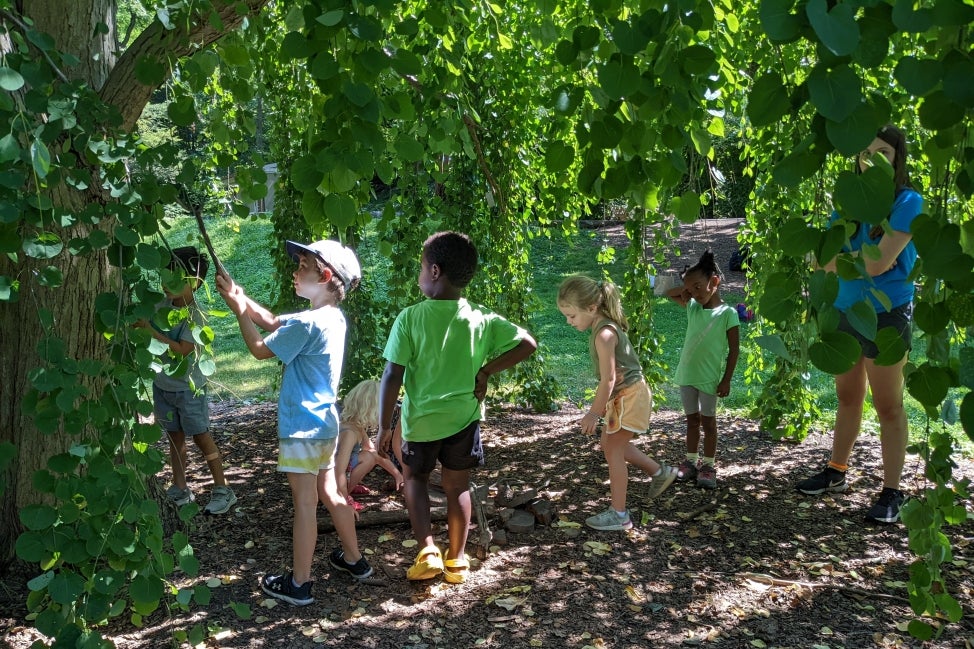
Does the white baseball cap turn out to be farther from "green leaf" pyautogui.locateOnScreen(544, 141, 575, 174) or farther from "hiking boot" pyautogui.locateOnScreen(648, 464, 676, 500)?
"hiking boot" pyautogui.locateOnScreen(648, 464, 676, 500)

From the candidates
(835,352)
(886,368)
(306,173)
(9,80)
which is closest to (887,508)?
(886,368)

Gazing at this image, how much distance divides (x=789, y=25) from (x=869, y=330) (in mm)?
422

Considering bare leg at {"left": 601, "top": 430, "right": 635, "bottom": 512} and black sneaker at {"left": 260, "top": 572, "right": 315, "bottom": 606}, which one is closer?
black sneaker at {"left": 260, "top": 572, "right": 315, "bottom": 606}

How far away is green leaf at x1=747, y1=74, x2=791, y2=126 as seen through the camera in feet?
4.03

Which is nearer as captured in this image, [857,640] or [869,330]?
[869,330]

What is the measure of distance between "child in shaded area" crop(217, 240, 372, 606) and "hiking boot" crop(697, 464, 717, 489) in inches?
72.1

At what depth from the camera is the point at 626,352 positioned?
12.1ft

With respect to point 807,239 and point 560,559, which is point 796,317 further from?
point 807,239

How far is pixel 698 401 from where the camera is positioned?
4.19 m

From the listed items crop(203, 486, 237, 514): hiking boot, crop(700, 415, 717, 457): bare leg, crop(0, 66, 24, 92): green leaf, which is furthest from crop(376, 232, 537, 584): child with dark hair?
crop(0, 66, 24, 92): green leaf

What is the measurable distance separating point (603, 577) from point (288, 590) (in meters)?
1.18

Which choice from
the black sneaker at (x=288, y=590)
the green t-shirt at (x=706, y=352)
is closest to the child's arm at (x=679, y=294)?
the green t-shirt at (x=706, y=352)

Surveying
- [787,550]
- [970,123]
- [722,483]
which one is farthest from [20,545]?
[722,483]

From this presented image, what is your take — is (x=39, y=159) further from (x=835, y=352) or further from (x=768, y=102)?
(x=835, y=352)
